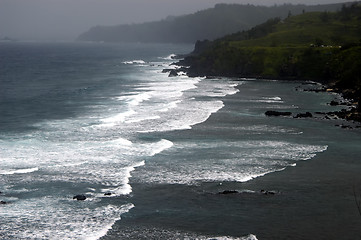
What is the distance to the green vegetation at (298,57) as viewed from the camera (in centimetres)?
12888

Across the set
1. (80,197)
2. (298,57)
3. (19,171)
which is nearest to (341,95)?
(298,57)

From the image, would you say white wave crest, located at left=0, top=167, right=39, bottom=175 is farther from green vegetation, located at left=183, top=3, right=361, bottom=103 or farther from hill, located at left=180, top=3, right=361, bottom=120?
green vegetation, located at left=183, top=3, right=361, bottom=103

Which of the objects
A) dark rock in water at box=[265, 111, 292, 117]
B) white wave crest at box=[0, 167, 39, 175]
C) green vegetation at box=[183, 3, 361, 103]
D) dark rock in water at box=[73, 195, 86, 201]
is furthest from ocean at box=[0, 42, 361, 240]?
green vegetation at box=[183, 3, 361, 103]

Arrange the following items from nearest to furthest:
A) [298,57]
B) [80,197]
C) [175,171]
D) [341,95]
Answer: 1. [80,197]
2. [175,171]
3. [341,95]
4. [298,57]

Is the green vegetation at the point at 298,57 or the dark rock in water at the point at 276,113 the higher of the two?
the green vegetation at the point at 298,57

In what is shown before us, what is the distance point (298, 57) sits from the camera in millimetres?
148875

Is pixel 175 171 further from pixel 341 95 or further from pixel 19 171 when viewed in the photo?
pixel 341 95

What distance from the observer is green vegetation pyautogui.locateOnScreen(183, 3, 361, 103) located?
128875mm

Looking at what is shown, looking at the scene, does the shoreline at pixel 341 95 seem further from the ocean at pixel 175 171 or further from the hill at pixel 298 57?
the ocean at pixel 175 171

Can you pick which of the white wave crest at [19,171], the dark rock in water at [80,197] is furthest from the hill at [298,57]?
the dark rock in water at [80,197]

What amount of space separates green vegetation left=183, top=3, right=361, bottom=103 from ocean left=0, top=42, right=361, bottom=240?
31706mm

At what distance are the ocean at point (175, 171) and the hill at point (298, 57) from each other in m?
30.6

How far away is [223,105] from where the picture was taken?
97.7 meters

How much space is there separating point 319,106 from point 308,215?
5719cm
